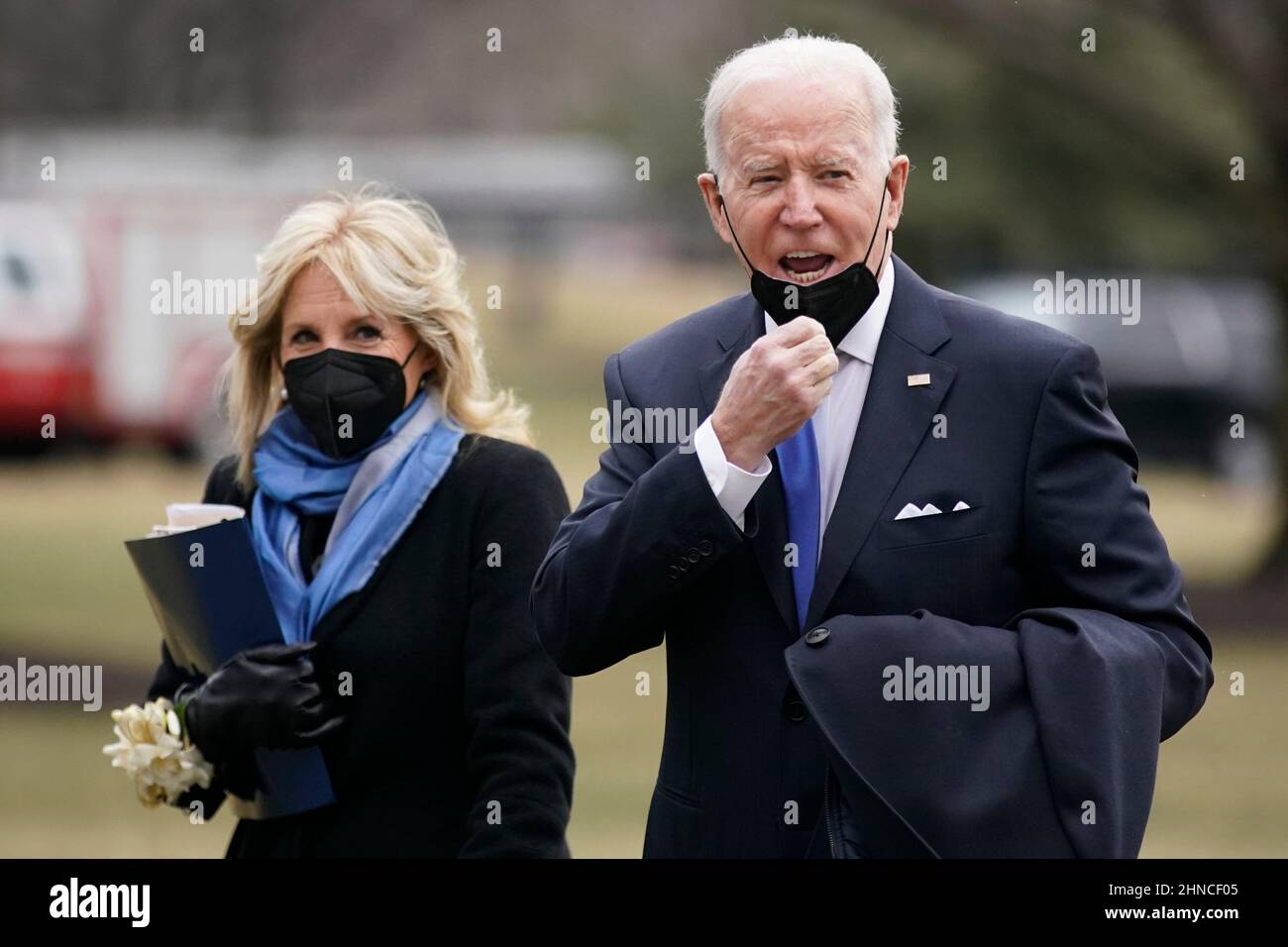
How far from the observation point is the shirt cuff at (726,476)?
2.78m

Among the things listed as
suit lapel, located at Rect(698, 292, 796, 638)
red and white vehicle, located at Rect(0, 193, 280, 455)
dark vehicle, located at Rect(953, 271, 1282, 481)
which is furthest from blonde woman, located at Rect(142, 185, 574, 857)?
dark vehicle, located at Rect(953, 271, 1282, 481)

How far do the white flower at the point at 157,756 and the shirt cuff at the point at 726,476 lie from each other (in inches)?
52.6

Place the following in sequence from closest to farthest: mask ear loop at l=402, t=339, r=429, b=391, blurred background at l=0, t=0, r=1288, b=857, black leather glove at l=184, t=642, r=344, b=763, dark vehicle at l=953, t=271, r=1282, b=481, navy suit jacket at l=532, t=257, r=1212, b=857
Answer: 1. navy suit jacket at l=532, t=257, r=1212, b=857
2. black leather glove at l=184, t=642, r=344, b=763
3. mask ear loop at l=402, t=339, r=429, b=391
4. blurred background at l=0, t=0, r=1288, b=857
5. dark vehicle at l=953, t=271, r=1282, b=481

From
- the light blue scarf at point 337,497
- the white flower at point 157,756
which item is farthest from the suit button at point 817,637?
the white flower at point 157,756

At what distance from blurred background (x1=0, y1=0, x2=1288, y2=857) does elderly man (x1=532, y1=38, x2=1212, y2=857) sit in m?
1.71

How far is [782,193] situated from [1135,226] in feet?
70.1

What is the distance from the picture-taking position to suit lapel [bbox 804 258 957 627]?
2824mm

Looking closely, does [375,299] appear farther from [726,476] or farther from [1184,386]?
[1184,386]

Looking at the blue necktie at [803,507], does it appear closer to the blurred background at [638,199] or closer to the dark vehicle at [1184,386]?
the blurred background at [638,199]

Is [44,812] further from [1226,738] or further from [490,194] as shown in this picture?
[490,194]

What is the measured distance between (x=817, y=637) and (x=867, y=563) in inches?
6.1

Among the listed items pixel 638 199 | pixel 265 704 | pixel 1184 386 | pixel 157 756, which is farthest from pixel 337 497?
pixel 638 199

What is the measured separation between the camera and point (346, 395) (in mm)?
3654

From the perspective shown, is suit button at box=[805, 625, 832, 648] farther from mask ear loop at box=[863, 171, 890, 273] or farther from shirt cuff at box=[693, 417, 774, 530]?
mask ear loop at box=[863, 171, 890, 273]
